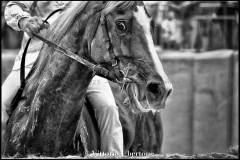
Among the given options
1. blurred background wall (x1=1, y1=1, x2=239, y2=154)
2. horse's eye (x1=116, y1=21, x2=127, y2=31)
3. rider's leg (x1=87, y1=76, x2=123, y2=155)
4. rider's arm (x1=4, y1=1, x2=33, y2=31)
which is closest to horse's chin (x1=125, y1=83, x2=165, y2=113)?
horse's eye (x1=116, y1=21, x2=127, y2=31)

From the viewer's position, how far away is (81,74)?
16.0 ft

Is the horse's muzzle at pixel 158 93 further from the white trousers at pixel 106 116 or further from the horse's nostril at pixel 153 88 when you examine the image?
the white trousers at pixel 106 116

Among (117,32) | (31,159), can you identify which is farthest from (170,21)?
(31,159)

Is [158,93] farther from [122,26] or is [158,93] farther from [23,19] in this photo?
[23,19]

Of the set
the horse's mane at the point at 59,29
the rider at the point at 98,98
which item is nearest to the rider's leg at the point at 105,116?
the rider at the point at 98,98

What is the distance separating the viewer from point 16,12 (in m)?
5.49

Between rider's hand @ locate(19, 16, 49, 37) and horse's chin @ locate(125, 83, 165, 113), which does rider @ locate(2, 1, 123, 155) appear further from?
horse's chin @ locate(125, 83, 165, 113)

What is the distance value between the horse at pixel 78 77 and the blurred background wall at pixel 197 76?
6.36m

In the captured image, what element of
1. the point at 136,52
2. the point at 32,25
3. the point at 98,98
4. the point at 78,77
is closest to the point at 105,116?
the point at 98,98

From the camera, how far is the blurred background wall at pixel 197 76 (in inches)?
455

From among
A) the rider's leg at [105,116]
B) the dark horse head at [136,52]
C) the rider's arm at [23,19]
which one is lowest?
the rider's leg at [105,116]

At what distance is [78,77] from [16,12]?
0.85 meters

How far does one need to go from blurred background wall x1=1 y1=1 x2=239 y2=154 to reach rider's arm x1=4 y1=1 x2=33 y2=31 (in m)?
5.71

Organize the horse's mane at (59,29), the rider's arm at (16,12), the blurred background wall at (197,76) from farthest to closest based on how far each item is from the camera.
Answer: the blurred background wall at (197,76) → the rider's arm at (16,12) → the horse's mane at (59,29)
